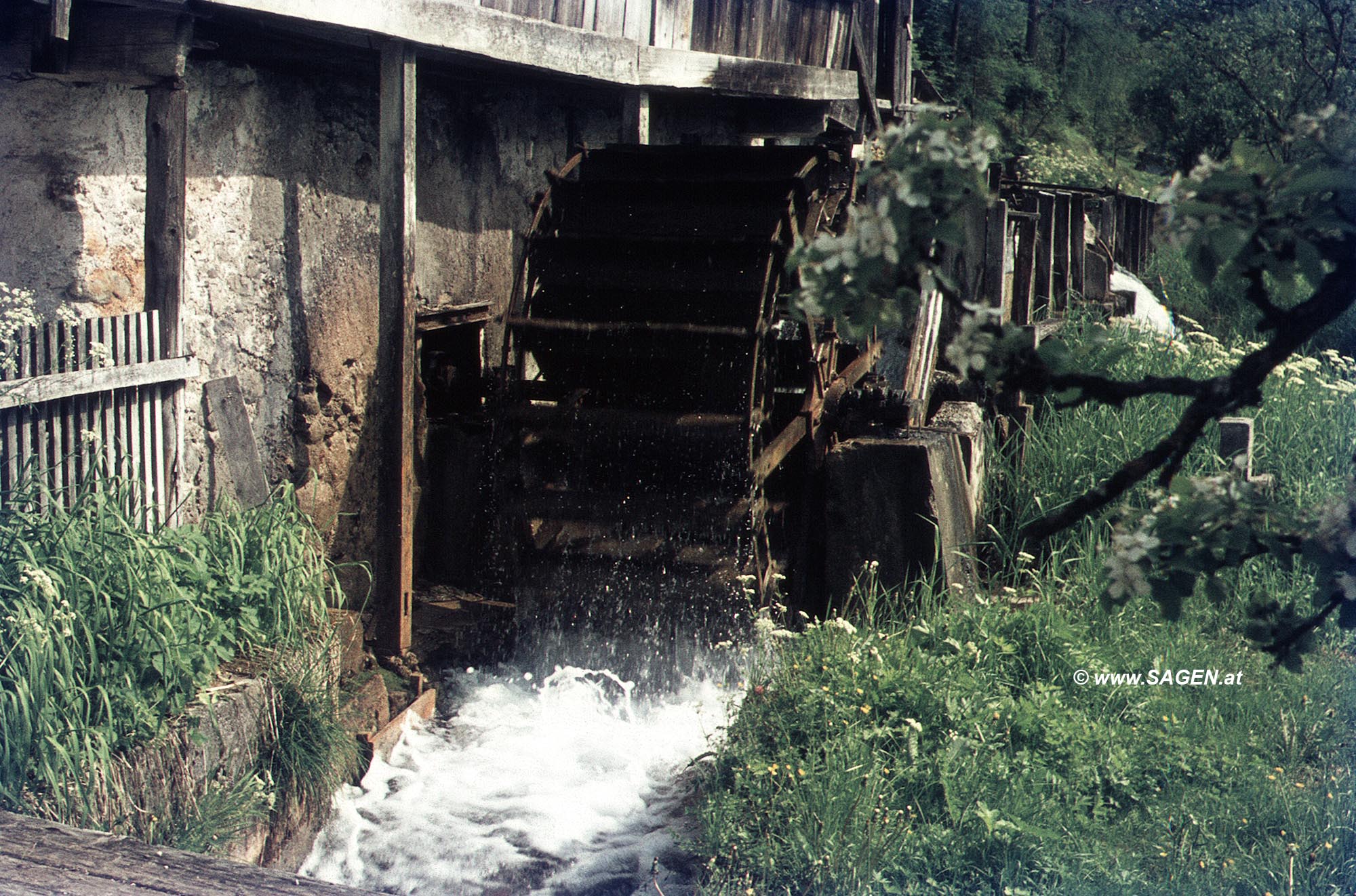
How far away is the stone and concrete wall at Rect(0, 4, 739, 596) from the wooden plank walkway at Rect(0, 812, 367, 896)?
2.48 metres

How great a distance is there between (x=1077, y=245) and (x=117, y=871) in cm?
985

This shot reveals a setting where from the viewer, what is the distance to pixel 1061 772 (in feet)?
12.6

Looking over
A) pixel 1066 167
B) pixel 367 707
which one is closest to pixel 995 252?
pixel 367 707

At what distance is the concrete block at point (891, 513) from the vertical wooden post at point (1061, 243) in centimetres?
543

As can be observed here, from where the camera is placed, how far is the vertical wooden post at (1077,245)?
10.6 metres

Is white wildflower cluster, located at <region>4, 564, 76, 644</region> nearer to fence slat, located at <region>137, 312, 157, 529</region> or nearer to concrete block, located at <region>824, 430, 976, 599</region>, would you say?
fence slat, located at <region>137, 312, 157, 529</region>

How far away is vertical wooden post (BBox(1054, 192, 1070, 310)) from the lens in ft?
34.6

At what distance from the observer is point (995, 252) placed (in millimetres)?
6707

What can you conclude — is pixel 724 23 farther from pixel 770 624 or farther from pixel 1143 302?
pixel 1143 302

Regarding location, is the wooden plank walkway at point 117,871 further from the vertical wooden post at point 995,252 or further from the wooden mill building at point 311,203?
the vertical wooden post at point 995,252

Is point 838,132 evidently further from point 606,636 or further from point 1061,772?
point 1061,772

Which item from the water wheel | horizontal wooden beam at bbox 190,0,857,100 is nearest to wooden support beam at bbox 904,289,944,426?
the water wheel

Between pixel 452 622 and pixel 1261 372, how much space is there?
520 centimetres

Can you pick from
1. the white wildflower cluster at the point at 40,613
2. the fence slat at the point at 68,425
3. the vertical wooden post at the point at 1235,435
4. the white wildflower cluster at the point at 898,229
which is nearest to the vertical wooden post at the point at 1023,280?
the vertical wooden post at the point at 1235,435
